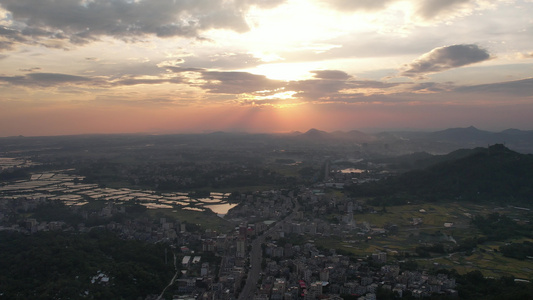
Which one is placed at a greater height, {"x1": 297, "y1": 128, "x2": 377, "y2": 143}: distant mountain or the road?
{"x1": 297, "y1": 128, "x2": 377, "y2": 143}: distant mountain

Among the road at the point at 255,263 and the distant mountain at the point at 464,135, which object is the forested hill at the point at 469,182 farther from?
the distant mountain at the point at 464,135

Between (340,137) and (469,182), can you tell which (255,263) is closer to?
(469,182)

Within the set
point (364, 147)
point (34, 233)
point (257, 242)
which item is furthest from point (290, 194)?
point (364, 147)

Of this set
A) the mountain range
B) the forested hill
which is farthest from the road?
the mountain range

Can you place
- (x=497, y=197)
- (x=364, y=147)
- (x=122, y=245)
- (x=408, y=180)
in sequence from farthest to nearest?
1. (x=364, y=147)
2. (x=408, y=180)
3. (x=497, y=197)
4. (x=122, y=245)

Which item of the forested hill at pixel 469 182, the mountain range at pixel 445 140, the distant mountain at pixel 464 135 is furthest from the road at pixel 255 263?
the distant mountain at pixel 464 135

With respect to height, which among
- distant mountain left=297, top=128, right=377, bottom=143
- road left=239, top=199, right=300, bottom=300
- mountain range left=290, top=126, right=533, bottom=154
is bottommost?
road left=239, top=199, right=300, bottom=300

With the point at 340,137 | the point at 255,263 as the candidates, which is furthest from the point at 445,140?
the point at 255,263

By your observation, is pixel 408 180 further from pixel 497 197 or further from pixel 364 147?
pixel 364 147

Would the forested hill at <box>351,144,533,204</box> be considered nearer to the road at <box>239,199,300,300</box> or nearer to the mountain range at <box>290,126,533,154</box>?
the road at <box>239,199,300,300</box>
